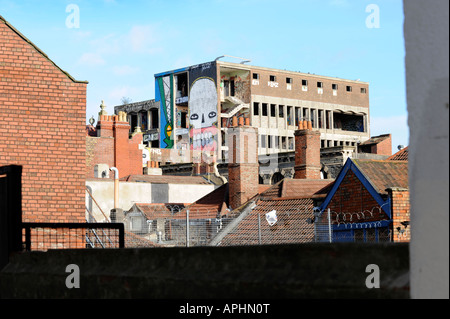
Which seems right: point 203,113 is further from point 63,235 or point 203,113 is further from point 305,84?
point 63,235

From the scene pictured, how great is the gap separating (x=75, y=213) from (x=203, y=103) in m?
73.4

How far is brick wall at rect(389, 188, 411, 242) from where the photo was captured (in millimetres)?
21094

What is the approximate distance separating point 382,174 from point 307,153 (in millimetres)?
15058

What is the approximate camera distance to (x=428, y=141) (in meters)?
2.67

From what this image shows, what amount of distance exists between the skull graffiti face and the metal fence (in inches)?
2694

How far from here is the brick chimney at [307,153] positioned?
128 feet

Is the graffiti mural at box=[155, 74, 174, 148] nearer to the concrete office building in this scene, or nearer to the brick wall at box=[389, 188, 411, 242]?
the concrete office building

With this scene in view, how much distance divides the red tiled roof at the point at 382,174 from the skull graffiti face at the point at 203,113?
62.5 m

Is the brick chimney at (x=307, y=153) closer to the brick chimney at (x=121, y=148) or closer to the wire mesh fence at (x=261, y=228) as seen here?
the wire mesh fence at (x=261, y=228)

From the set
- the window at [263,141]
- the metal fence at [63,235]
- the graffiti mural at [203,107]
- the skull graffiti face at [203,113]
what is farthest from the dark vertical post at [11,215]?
the window at [263,141]

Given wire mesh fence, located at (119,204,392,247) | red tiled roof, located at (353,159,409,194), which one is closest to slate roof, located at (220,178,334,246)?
wire mesh fence, located at (119,204,392,247)

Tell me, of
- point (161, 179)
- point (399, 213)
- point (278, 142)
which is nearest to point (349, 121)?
point (278, 142)
